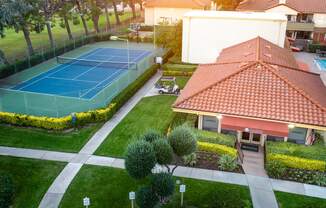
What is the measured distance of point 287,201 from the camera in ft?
69.5

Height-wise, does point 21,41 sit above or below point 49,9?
below

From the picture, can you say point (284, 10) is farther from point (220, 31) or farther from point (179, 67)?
point (179, 67)

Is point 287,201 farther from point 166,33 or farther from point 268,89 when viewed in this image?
point 166,33

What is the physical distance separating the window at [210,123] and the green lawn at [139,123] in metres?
4.04

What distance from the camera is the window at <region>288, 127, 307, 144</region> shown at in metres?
25.5

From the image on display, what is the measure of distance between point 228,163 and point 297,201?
5.09 metres

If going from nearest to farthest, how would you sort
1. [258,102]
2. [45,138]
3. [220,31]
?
[258,102] → [45,138] → [220,31]

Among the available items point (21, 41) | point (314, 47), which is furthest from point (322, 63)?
point (21, 41)

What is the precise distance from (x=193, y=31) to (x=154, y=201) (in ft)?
104

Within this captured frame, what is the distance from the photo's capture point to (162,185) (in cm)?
1866

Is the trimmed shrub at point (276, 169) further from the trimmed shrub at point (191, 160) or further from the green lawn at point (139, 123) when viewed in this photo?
the green lawn at point (139, 123)

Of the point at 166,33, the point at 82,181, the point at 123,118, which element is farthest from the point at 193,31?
the point at 82,181

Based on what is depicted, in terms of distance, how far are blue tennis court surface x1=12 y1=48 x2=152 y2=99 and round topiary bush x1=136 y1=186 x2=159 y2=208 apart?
65.1 ft

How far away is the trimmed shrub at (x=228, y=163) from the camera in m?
24.2
